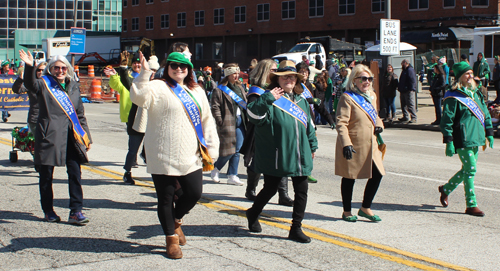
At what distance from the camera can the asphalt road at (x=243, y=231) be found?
479 cm

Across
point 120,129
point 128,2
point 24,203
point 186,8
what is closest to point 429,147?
point 120,129

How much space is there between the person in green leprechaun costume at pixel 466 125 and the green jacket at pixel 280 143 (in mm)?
2092

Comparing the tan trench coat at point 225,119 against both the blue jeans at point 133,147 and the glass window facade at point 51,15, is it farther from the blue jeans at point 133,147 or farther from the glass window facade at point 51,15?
the glass window facade at point 51,15

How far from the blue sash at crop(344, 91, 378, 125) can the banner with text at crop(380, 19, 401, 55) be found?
471 inches

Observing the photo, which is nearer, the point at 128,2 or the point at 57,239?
the point at 57,239

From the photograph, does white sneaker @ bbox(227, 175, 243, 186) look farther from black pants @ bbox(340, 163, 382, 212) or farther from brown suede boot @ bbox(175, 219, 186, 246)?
brown suede boot @ bbox(175, 219, 186, 246)

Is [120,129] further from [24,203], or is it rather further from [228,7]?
[228,7]

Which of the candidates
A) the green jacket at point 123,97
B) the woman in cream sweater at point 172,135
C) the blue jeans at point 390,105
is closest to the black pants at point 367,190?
the woman in cream sweater at point 172,135

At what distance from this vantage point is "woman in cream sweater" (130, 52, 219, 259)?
4.74 metres

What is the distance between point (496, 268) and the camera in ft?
15.3

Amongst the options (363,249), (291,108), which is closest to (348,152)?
(291,108)

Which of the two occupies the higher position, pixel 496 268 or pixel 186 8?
pixel 186 8

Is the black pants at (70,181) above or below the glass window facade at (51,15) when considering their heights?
below

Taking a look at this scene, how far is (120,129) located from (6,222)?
31.9ft
